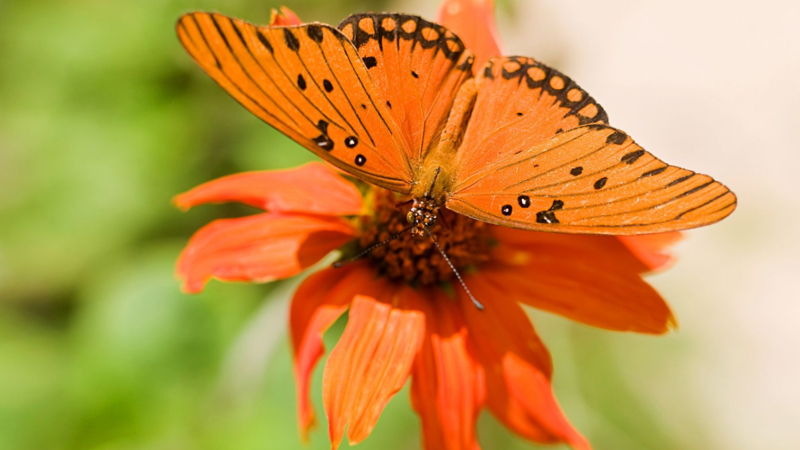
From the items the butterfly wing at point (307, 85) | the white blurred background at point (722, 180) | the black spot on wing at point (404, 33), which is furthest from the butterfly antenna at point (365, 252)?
→ the white blurred background at point (722, 180)

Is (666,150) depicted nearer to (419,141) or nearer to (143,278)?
(419,141)

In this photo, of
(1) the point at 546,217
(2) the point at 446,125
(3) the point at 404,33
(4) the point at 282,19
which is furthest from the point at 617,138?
(4) the point at 282,19

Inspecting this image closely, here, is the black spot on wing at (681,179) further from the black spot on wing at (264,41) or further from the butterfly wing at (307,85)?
the black spot on wing at (264,41)

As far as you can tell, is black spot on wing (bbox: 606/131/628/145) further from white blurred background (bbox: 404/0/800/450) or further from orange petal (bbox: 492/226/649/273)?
white blurred background (bbox: 404/0/800/450)

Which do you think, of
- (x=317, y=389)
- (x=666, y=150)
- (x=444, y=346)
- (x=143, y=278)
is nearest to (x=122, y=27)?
(x=143, y=278)

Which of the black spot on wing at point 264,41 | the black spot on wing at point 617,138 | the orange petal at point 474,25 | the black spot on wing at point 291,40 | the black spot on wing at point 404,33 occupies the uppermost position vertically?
the orange petal at point 474,25

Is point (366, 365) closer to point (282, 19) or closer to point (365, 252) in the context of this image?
point (365, 252)

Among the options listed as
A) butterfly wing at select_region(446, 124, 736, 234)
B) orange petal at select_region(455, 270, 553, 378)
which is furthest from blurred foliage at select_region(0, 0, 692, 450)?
butterfly wing at select_region(446, 124, 736, 234)
